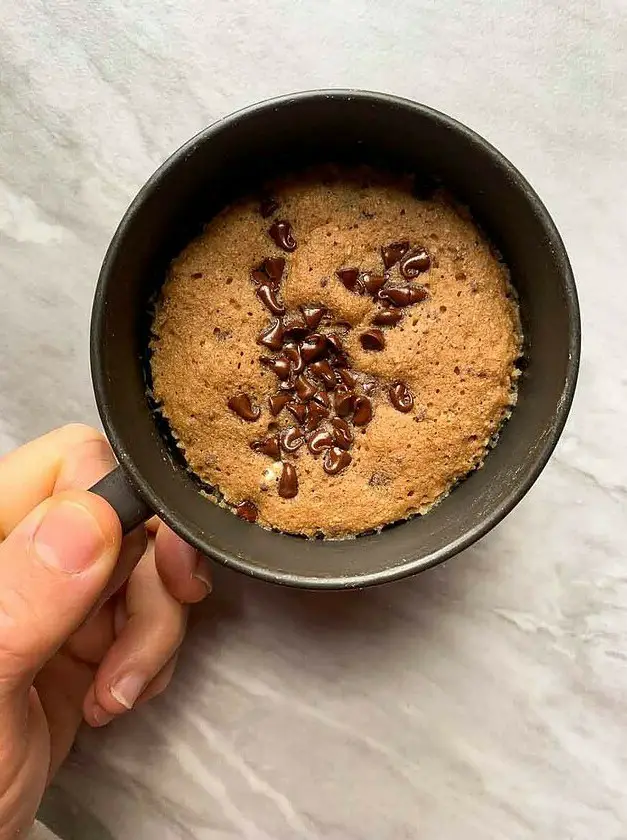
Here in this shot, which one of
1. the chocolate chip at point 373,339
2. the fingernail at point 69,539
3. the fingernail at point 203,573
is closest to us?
the fingernail at point 69,539

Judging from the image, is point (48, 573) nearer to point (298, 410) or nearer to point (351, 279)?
point (298, 410)

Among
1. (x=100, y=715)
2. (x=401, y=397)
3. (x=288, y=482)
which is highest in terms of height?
(x=401, y=397)

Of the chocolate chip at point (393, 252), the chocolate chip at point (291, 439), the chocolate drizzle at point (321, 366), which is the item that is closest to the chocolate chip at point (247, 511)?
the chocolate drizzle at point (321, 366)

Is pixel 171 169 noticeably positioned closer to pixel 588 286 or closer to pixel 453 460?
pixel 453 460

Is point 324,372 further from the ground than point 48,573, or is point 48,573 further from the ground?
point 324,372

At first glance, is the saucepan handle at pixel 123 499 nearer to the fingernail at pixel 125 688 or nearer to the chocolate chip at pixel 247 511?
the chocolate chip at pixel 247 511

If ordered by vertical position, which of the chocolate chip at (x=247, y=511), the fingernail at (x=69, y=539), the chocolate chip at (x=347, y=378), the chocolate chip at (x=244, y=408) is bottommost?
the fingernail at (x=69, y=539)

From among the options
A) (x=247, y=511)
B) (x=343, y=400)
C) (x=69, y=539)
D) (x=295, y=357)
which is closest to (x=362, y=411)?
(x=343, y=400)
